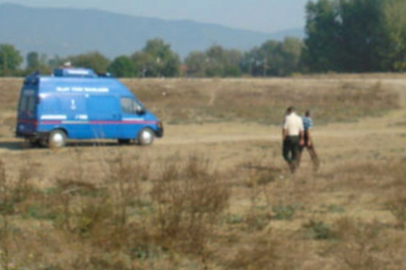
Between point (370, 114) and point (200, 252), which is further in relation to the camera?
point (370, 114)

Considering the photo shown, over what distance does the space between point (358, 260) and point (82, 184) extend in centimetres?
490

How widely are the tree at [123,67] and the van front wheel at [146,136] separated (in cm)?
7337

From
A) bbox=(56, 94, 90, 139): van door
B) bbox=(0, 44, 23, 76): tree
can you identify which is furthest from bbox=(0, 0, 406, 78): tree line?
bbox=(56, 94, 90, 139): van door

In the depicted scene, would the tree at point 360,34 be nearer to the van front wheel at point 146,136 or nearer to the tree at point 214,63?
the tree at point 214,63

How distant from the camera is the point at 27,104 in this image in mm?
30078

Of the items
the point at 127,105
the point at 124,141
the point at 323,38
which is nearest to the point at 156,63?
the point at 323,38

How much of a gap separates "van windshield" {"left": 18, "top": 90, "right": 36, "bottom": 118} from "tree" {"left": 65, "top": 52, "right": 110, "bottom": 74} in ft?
202

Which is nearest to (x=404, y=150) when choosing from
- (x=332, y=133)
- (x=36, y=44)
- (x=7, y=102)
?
(x=332, y=133)

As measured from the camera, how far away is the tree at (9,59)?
9369 cm

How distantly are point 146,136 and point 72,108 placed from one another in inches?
134

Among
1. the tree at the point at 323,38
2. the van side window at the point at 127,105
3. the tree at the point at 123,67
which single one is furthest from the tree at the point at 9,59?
the van side window at the point at 127,105

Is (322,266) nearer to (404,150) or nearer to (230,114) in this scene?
(404,150)

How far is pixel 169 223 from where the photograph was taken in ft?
35.0

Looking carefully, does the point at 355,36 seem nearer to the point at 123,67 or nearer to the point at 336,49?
the point at 336,49
